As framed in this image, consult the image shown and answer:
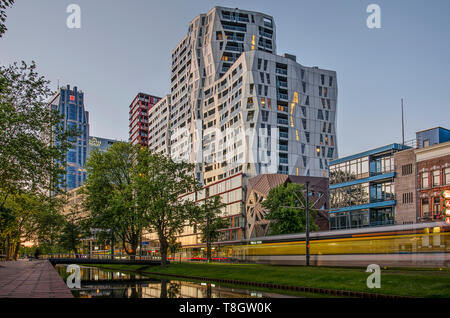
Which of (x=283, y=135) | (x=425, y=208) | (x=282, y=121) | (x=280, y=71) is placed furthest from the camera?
(x=280, y=71)

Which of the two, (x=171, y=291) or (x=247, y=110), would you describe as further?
(x=247, y=110)

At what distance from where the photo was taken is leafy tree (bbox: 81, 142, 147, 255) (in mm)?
62906

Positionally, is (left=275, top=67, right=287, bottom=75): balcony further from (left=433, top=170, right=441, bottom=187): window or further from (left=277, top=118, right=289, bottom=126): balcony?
(left=433, top=170, right=441, bottom=187): window

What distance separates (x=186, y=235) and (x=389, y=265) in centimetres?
11179

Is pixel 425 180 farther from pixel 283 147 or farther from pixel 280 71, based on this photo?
pixel 280 71

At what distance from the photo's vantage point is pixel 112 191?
70.6 m

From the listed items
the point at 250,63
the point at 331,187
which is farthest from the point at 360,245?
the point at 250,63

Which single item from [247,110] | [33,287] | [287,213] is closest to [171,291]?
[33,287]

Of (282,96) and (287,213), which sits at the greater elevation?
(282,96)

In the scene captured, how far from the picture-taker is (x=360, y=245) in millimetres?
49094

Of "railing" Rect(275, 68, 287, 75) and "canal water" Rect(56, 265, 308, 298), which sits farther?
"railing" Rect(275, 68, 287, 75)

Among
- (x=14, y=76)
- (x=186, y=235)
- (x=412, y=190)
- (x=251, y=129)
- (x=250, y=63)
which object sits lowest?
(x=186, y=235)

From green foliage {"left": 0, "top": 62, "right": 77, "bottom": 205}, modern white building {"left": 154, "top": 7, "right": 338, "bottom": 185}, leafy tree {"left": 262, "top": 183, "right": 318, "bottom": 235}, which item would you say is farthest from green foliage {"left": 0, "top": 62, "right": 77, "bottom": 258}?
modern white building {"left": 154, "top": 7, "right": 338, "bottom": 185}
